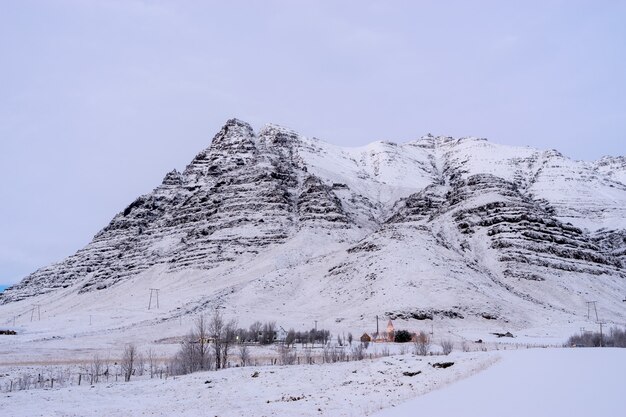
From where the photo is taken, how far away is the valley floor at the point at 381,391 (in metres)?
19.1

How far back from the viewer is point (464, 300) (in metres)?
110

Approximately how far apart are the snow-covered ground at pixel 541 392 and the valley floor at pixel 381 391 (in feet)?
0.13

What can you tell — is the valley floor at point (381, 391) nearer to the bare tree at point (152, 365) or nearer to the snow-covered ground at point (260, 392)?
the snow-covered ground at point (260, 392)

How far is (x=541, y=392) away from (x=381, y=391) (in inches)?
638

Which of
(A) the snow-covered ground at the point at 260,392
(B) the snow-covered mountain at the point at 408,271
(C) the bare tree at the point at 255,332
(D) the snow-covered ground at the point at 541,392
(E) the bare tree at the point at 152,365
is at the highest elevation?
(B) the snow-covered mountain at the point at 408,271

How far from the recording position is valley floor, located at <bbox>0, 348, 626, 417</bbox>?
19125mm

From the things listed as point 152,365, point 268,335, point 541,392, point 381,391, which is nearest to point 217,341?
point 152,365

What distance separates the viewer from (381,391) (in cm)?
3481

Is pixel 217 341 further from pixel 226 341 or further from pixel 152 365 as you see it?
pixel 152 365

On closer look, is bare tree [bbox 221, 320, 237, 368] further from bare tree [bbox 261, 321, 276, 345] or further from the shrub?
the shrub

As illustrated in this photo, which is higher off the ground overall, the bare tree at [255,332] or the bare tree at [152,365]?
the bare tree at [255,332]

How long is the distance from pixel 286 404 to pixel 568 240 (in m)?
155

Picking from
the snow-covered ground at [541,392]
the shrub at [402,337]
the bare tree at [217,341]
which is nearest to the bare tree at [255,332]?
the bare tree at [217,341]

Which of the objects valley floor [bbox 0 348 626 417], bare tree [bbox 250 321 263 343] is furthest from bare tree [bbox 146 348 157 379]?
bare tree [bbox 250 321 263 343]
